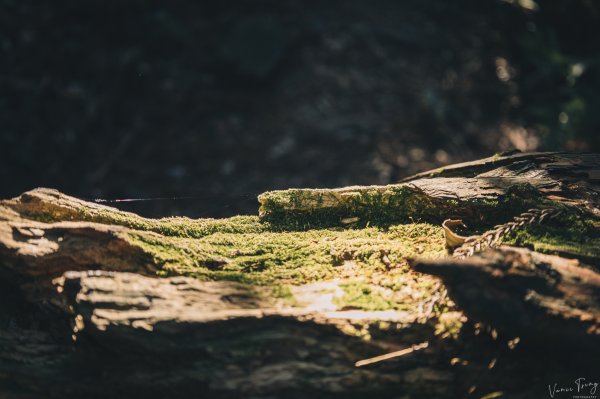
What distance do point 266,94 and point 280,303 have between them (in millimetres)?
5811

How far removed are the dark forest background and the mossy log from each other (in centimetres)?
359

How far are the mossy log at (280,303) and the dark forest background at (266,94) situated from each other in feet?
11.8

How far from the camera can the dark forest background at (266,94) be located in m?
6.20

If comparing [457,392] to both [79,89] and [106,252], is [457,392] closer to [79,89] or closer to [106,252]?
[106,252]

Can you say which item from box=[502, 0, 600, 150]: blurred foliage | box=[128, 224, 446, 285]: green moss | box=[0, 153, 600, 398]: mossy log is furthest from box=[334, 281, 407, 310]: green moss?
box=[502, 0, 600, 150]: blurred foliage

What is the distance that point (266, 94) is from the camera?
24.0 feet

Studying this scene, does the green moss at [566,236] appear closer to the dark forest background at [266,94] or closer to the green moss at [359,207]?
the green moss at [359,207]

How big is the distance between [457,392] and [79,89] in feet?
21.6

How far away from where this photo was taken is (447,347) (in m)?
1.75

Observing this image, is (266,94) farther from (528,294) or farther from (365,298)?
(528,294)
